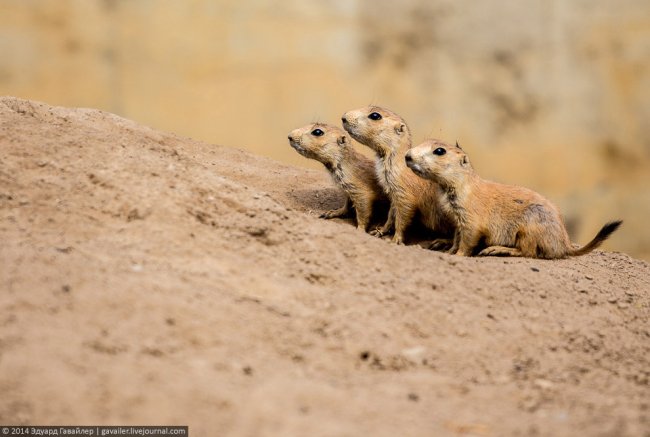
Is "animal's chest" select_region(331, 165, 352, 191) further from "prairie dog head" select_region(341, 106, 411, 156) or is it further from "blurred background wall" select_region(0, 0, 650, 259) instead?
"blurred background wall" select_region(0, 0, 650, 259)

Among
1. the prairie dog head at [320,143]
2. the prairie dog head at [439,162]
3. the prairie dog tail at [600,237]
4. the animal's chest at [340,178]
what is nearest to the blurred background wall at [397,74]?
the prairie dog head at [320,143]

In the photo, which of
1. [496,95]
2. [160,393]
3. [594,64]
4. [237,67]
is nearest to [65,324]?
[160,393]

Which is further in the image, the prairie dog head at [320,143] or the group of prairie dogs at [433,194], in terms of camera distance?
the prairie dog head at [320,143]

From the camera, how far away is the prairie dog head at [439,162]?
610 cm

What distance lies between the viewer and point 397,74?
8.08 m

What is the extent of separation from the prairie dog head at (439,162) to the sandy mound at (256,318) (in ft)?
2.93

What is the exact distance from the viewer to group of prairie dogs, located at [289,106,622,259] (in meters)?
6.08

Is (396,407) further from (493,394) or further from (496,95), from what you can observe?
(496,95)

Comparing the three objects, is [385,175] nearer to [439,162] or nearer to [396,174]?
[396,174]

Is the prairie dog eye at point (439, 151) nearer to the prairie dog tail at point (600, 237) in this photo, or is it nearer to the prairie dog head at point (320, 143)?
the prairie dog head at point (320, 143)

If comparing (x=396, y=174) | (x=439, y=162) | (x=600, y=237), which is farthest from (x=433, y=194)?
(x=600, y=237)

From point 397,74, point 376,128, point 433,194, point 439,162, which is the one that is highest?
point 397,74

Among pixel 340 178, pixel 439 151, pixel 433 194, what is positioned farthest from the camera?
pixel 340 178

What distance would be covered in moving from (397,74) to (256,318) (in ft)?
15.2
